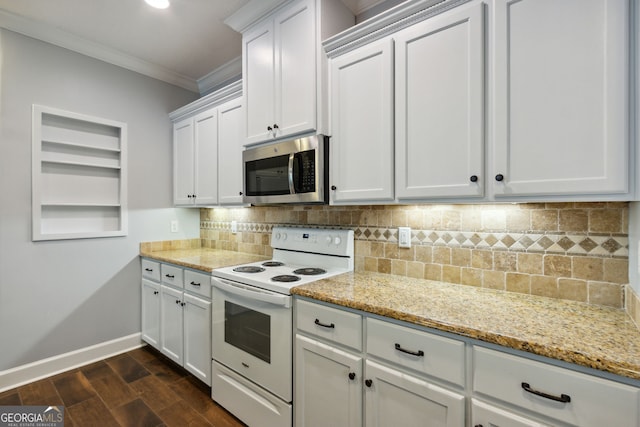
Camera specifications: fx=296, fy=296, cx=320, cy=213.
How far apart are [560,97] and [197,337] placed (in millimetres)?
2494

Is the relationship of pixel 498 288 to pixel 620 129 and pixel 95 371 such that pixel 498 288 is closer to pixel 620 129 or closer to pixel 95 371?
pixel 620 129

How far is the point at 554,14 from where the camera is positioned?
3.63 ft

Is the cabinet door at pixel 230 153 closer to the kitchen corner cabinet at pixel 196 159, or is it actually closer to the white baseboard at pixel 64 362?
the kitchen corner cabinet at pixel 196 159

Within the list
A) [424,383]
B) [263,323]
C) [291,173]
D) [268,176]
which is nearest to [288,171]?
[291,173]

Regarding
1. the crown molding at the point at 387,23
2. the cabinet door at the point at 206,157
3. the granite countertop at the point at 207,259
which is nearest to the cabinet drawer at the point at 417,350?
the granite countertop at the point at 207,259

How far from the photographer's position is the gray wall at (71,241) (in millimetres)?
2209

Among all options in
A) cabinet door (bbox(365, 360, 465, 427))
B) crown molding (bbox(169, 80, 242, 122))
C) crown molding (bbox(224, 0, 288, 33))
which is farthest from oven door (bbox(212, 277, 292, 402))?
crown molding (bbox(224, 0, 288, 33))

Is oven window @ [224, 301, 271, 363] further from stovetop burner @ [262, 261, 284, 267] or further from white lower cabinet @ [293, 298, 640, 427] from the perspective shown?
stovetop burner @ [262, 261, 284, 267]

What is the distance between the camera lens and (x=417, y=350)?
114cm

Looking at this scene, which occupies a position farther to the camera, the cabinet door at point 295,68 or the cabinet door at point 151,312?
the cabinet door at point 151,312

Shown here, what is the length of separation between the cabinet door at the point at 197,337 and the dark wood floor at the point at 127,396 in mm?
164

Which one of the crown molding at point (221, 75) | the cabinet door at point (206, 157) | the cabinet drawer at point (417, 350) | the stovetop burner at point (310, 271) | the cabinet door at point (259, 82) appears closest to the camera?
the cabinet drawer at point (417, 350)

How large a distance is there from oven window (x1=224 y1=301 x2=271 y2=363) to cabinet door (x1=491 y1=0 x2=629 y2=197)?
138 cm

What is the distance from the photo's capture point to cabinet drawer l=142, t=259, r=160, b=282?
2.65m
